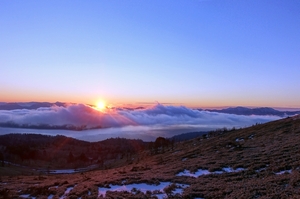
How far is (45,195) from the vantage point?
66.3 ft

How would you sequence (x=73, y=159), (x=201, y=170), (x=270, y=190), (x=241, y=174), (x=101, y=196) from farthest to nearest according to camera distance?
(x=73, y=159), (x=201, y=170), (x=241, y=174), (x=101, y=196), (x=270, y=190)

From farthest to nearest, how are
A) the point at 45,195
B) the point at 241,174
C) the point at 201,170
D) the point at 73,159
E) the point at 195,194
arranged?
the point at 73,159 < the point at 201,170 < the point at 241,174 < the point at 45,195 < the point at 195,194

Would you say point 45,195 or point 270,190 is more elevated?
point 270,190

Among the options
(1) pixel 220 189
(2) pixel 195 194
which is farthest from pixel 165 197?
(1) pixel 220 189

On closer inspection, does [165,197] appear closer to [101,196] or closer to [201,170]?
[101,196]

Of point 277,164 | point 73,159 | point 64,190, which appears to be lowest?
point 73,159

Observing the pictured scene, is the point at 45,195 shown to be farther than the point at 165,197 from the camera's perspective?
Yes

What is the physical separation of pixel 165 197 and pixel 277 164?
39.0 ft

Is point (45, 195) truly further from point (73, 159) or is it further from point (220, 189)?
point (73, 159)

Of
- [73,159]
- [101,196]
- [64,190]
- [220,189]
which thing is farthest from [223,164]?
[73,159]

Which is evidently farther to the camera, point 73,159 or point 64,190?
point 73,159

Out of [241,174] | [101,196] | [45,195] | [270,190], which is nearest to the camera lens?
[270,190]

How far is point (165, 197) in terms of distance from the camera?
17.0 m

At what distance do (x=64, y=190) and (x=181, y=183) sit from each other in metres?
9.85
